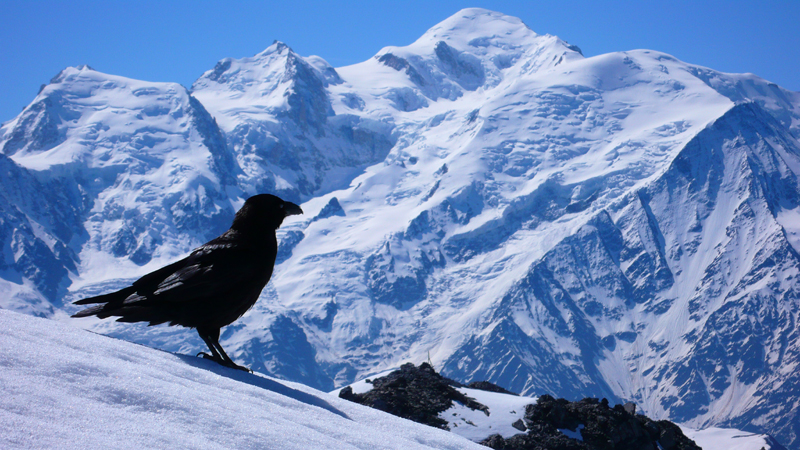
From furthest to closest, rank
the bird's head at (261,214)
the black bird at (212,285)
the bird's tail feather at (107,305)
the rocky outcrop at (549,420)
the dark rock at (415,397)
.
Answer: the dark rock at (415,397) → the rocky outcrop at (549,420) → the bird's head at (261,214) → the black bird at (212,285) → the bird's tail feather at (107,305)

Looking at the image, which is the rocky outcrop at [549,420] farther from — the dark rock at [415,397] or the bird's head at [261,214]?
the bird's head at [261,214]

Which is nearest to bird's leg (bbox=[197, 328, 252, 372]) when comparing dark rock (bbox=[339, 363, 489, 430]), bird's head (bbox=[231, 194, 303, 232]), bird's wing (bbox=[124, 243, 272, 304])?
bird's wing (bbox=[124, 243, 272, 304])

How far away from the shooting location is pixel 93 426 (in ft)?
17.4

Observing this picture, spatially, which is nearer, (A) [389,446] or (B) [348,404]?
(A) [389,446]

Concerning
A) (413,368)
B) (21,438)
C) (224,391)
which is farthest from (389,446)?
(413,368)

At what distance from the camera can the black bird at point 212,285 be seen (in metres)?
8.67

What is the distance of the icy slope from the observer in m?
5.21

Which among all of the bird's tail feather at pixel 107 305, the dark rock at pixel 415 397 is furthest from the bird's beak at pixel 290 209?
the dark rock at pixel 415 397

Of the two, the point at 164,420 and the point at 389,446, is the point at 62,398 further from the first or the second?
the point at 389,446

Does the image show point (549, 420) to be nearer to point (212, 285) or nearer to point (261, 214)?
point (261, 214)

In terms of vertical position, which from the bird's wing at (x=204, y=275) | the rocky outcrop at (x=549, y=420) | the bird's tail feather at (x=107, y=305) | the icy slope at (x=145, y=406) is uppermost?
the bird's wing at (x=204, y=275)

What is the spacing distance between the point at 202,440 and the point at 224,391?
1.81 metres

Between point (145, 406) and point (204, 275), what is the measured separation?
2.92 m

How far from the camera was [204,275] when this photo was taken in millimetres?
8781
